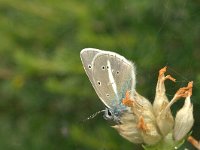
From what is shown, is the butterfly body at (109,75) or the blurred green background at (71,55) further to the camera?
the blurred green background at (71,55)

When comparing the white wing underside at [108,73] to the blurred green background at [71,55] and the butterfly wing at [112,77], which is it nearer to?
the butterfly wing at [112,77]

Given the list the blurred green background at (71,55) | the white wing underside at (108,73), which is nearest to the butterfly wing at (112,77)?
the white wing underside at (108,73)

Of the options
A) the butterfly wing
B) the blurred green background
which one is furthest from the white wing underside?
the blurred green background

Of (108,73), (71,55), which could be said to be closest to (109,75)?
(108,73)

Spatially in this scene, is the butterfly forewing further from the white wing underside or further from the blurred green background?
the blurred green background

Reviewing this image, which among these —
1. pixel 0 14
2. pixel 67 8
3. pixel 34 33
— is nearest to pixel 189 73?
pixel 67 8

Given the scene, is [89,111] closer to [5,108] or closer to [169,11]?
[5,108]

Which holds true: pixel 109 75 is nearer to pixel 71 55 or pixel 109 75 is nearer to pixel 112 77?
pixel 112 77
